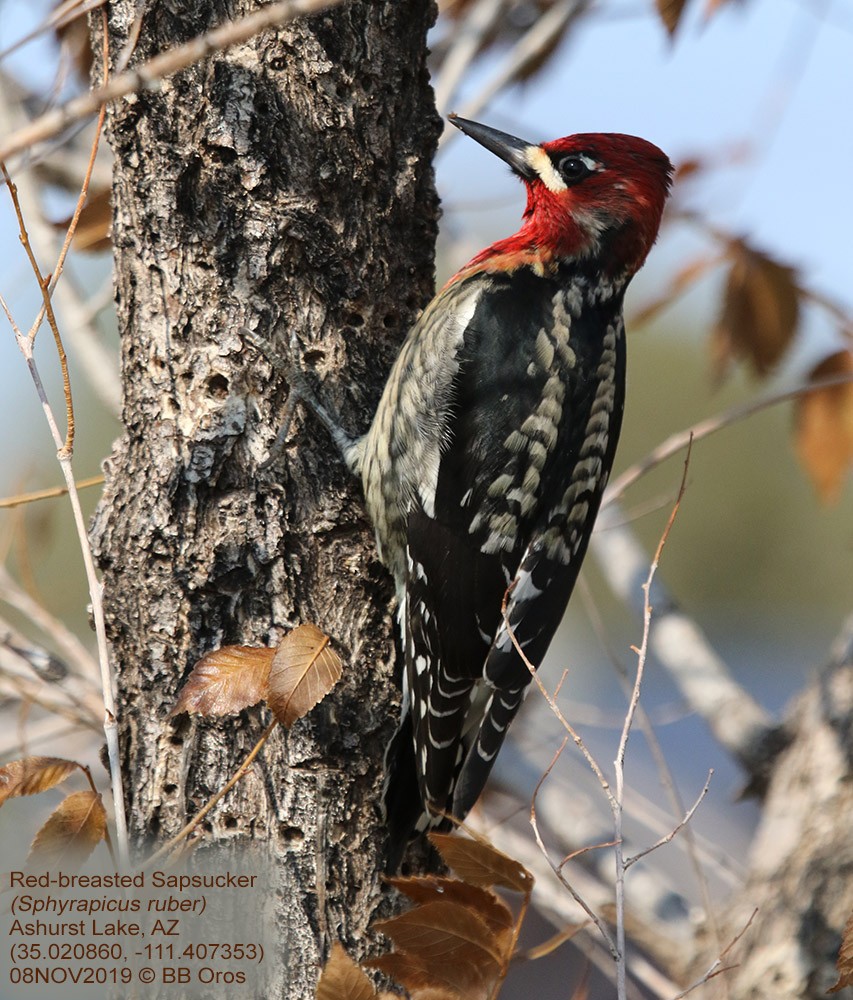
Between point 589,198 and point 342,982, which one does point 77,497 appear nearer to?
point 342,982

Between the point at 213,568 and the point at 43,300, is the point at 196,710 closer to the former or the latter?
the point at 213,568

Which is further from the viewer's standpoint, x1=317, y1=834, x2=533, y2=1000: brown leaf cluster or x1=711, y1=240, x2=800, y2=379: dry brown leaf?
x1=711, y1=240, x2=800, y2=379: dry brown leaf

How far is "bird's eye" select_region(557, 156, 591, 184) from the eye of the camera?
2818 mm

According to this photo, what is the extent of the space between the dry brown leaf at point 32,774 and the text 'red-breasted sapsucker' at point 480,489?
0.66 m

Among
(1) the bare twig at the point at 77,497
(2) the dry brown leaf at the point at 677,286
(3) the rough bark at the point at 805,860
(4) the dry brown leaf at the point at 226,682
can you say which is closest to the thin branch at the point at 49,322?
(1) the bare twig at the point at 77,497

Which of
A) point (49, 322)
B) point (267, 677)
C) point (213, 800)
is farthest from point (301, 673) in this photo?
point (49, 322)

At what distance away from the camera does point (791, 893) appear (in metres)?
2.94

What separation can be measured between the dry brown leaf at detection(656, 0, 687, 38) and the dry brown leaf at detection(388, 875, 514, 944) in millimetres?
1836

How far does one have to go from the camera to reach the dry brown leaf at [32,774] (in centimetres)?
171

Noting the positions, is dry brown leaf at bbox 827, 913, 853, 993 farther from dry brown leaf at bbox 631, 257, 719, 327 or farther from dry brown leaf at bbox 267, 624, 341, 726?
dry brown leaf at bbox 631, 257, 719, 327

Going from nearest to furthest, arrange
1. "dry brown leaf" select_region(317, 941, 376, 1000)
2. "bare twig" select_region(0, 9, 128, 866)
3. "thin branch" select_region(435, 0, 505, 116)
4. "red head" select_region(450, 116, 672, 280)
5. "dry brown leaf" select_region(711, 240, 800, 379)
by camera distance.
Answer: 1. "dry brown leaf" select_region(317, 941, 376, 1000)
2. "bare twig" select_region(0, 9, 128, 866)
3. "red head" select_region(450, 116, 672, 280)
4. "dry brown leaf" select_region(711, 240, 800, 379)
5. "thin branch" select_region(435, 0, 505, 116)

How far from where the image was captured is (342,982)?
5.11 ft

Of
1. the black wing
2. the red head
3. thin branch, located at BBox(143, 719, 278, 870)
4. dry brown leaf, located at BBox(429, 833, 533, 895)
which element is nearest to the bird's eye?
the red head

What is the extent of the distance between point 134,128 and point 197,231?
240 mm
